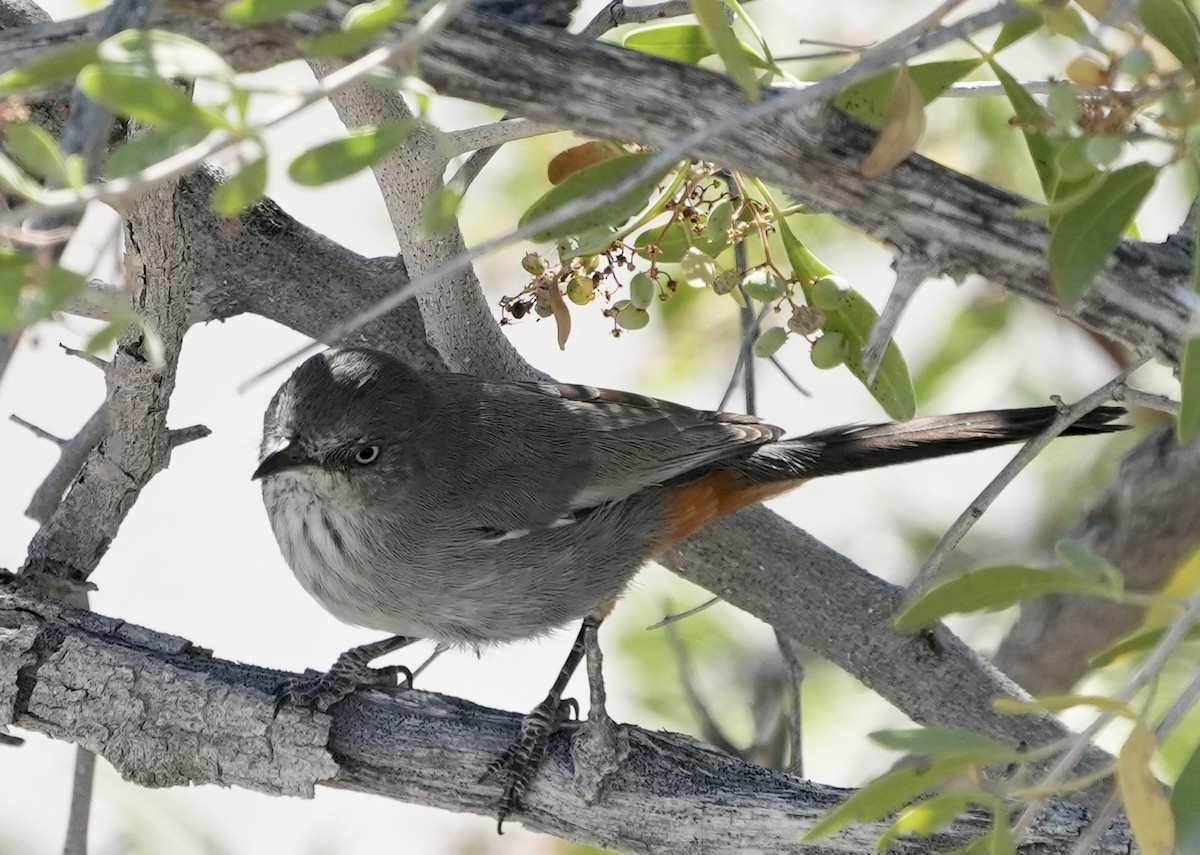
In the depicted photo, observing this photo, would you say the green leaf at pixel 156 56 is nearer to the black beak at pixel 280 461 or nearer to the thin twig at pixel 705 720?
the black beak at pixel 280 461

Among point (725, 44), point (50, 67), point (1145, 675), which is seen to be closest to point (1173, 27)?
point (725, 44)

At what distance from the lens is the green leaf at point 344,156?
70.7 inches

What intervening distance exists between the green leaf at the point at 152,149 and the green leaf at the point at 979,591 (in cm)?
124

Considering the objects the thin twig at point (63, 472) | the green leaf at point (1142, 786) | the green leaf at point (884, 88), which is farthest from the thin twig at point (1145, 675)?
the thin twig at point (63, 472)

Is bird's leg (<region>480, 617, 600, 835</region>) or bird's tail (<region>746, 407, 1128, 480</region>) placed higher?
bird's tail (<region>746, 407, 1128, 480</region>)

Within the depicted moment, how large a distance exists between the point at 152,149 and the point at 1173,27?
1664mm

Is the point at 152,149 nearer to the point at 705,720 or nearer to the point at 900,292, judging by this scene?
the point at 900,292

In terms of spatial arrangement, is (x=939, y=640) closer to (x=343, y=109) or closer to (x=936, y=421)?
(x=936, y=421)

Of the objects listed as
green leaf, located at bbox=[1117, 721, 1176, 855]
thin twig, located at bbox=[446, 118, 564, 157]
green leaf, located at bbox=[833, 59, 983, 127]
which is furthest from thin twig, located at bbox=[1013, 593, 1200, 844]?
thin twig, located at bbox=[446, 118, 564, 157]

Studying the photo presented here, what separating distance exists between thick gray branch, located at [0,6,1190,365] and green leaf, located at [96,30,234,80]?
563 millimetres

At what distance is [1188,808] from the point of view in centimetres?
214

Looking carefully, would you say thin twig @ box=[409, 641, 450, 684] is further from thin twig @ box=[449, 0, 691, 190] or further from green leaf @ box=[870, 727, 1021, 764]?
green leaf @ box=[870, 727, 1021, 764]

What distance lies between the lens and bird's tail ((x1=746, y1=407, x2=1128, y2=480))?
385cm

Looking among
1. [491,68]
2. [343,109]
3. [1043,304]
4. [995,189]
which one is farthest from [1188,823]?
[343,109]
